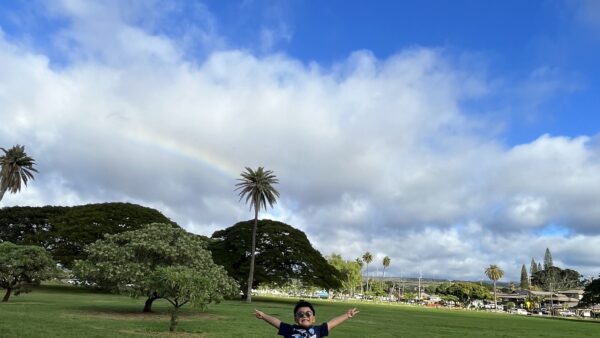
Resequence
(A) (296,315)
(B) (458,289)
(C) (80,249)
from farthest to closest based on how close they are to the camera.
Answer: (B) (458,289)
(C) (80,249)
(A) (296,315)

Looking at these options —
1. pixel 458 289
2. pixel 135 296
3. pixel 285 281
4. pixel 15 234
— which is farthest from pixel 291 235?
pixel 458 289

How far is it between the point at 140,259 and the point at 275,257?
46857 millimetres

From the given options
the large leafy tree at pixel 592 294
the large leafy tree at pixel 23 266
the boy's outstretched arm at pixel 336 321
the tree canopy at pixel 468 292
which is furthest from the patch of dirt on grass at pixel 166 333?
the tree canopy at pixel 468 292

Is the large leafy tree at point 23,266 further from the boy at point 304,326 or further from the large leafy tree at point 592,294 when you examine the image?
the large leafy tree at point 592,294

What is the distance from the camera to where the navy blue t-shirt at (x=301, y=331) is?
599 centimetres

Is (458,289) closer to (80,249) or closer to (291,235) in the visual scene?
(291,235)

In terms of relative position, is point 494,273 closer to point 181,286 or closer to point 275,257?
point 275,257

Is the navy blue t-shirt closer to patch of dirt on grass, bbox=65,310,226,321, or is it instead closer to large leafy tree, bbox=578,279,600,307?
patch of dirt on grass, bbox=65,310,226,321

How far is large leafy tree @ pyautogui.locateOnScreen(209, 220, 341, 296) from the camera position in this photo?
8088cm

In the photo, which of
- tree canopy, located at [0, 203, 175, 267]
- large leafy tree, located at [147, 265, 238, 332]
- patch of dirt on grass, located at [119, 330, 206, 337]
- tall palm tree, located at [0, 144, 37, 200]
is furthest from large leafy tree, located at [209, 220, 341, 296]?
patch of dirt on grass, located at [119, 330, 206, 337]

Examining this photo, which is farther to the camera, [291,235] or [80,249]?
[291,235]

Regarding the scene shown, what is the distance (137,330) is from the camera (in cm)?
2433

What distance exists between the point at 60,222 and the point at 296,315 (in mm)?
79735

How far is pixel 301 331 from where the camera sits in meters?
6.02
